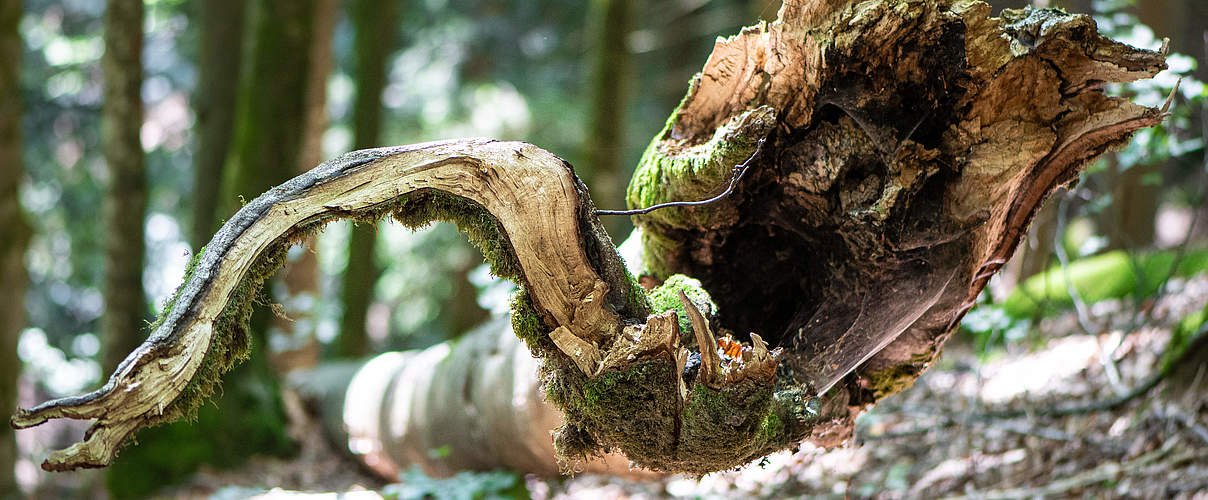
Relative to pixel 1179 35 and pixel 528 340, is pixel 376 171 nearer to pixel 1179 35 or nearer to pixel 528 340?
pixel 528 340

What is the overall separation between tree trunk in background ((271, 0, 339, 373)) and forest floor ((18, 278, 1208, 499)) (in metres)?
2.25

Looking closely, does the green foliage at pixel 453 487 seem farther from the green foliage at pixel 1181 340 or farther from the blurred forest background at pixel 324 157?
the green foliage at pixel 1181 340

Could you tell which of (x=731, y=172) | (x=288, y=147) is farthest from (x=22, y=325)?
(x=731, y=172)

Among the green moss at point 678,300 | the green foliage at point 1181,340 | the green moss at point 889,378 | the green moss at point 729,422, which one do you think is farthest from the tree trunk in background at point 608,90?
the green moss at point 729,422

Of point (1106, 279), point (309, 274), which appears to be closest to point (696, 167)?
point (1106, 279)

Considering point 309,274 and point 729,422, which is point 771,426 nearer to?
point 729,422

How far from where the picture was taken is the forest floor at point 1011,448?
2.96m

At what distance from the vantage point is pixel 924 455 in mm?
3613

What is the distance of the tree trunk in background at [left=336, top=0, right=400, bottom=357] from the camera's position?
7.52 m

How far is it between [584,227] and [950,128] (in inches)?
39.2

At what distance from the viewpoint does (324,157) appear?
31.4 feet

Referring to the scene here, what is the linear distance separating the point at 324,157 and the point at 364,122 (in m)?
2.18

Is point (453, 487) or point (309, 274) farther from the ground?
point (309, 274)

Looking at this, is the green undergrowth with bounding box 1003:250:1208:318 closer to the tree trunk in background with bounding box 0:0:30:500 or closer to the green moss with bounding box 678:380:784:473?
the green moss with bounding box 678:380:784:473
